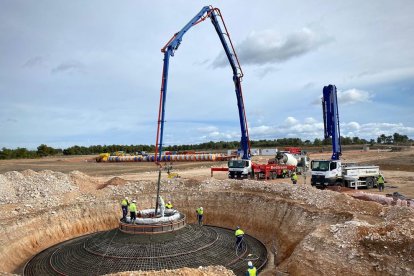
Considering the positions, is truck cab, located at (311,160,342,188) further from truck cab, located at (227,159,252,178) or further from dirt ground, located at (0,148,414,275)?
truck cab, located at (227,159,252,178)

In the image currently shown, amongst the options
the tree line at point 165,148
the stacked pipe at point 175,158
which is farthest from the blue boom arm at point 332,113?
the tree line at point 165,148

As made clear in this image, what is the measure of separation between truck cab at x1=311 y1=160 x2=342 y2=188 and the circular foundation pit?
15.4 m

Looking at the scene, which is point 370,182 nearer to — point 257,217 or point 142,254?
point 257,217

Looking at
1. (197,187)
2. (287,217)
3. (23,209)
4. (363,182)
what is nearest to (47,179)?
(23,209)

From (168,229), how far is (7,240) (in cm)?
1027

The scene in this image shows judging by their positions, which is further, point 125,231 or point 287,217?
point 287,217

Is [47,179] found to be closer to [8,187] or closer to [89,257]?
A: [8,187]

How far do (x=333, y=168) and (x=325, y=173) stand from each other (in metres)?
1.02

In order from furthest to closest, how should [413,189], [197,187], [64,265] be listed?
[413,189] → [197,187] → [64,265]

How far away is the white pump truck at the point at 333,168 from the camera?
32125 mm

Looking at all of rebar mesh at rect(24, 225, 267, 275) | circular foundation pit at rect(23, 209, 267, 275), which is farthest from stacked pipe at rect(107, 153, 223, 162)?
rebar mesh at rect(24, 225, 267, 275)

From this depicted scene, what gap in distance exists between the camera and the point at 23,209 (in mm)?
24531

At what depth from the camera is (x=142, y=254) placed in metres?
16.0

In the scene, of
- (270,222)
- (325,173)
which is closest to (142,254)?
(270,222)
